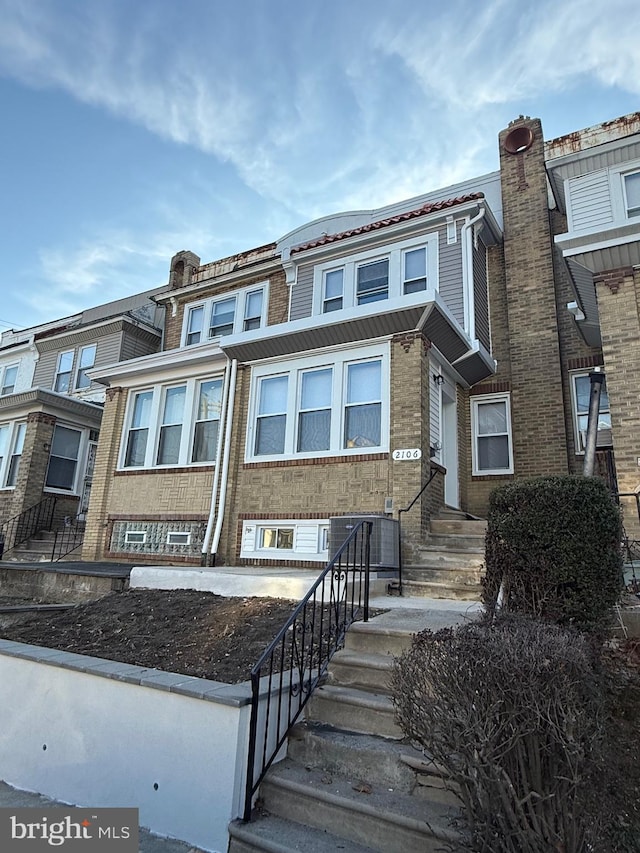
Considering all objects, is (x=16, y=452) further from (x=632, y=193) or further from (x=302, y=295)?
(x=632, y=193)

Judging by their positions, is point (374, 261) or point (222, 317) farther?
point (222, 317)

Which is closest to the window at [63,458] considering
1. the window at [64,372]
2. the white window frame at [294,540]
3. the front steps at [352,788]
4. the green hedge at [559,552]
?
the window at [64,372]

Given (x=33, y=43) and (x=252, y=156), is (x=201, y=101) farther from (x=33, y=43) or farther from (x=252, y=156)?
(x=33, y=43)

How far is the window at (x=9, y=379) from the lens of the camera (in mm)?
19484

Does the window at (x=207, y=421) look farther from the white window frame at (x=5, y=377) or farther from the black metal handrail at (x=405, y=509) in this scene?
the white window frame at (x=5, y=377)

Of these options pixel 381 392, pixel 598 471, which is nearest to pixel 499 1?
pixel 381 392

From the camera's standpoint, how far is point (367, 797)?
2.87 metres

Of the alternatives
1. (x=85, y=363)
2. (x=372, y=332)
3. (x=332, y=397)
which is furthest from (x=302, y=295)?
(x=85, y=363)

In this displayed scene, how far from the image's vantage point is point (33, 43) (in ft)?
30.5

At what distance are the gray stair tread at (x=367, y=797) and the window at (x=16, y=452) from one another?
14.0 meters

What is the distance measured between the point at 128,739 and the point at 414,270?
10024 mm

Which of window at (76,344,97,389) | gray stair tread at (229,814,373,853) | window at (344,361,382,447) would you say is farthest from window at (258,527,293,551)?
window at (76,344,97,389)

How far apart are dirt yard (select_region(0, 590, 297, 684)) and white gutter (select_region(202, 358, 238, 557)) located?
7.76ft

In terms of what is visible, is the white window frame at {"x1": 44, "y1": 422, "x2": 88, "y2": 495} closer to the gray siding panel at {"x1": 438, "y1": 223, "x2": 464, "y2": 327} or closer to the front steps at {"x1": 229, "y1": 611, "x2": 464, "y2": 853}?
the gray siding panel at {"x1": 438, "y1": 223, "x2": 464, "y2": 327}
